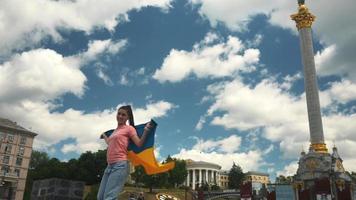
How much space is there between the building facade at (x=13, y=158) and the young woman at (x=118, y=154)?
73307 mm

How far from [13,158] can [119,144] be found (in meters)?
77.9

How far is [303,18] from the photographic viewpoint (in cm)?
6494

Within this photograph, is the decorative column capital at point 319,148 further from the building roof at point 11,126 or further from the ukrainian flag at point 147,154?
the building roof at point 11,126

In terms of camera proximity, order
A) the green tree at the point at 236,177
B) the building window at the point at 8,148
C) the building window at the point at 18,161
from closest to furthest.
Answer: the building window at the point at 8,148
the building window at the point at 18,161
the green tree at the point at 236,177

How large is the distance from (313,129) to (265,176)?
467ft

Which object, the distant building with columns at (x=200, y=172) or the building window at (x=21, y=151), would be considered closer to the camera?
the building window at (x=21, y=151)

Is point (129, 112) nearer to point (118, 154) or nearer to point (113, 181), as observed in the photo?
point (118, 154)

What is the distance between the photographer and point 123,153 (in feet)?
24.0

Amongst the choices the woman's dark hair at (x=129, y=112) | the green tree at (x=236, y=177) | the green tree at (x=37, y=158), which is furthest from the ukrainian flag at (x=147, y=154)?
the green tree at (x=236, y=177)

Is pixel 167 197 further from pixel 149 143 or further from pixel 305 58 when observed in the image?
pixel 149 143

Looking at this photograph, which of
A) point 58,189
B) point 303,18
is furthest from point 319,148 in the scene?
point 58,189

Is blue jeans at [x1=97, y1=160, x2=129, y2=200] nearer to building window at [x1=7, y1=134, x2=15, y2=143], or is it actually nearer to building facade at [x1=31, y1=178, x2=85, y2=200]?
building facade at [x1=31, y1=178, x2=85, y2=200]

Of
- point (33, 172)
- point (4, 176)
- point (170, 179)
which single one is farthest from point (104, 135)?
point (170, 179)

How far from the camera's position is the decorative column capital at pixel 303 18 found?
64.7 m
